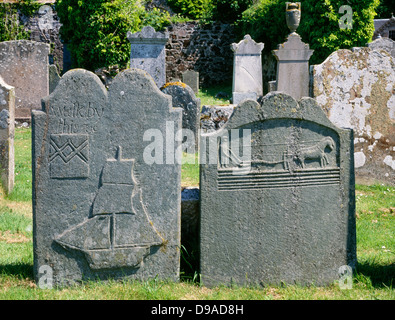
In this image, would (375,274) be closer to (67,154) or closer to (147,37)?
(67,154)

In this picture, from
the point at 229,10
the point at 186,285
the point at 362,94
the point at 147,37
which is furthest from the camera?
the point at 229,10

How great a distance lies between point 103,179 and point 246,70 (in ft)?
33.6

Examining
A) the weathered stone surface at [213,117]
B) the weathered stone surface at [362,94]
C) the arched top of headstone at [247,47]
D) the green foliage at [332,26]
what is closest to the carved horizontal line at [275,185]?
the weathered stone surface at [362,94]

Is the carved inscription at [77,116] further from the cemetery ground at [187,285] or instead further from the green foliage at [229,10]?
the green foliage at [229,10]

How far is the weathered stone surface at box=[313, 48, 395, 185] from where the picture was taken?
6543mm

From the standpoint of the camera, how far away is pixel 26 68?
37.6 feet

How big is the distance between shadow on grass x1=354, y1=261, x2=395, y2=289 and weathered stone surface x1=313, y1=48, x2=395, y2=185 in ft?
10.0

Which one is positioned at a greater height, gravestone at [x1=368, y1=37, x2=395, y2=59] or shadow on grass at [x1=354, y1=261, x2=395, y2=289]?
gravestone at [x1=368, y1=37, x2=395, y2=59]

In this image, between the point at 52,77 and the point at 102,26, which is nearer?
the point at 52,77

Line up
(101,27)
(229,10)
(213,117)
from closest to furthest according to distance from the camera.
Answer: (213,117) < (101,27) < (229,10)

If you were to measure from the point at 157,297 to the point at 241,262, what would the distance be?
0.73 m

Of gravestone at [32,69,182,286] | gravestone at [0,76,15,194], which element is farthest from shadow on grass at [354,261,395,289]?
gravestone at [0,76,15,194]

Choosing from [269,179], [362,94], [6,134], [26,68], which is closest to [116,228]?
[269,179]

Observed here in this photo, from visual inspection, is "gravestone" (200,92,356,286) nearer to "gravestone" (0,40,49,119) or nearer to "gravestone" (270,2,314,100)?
"gravestone" (270,2,314,100)
